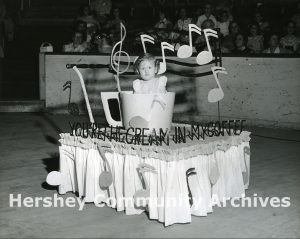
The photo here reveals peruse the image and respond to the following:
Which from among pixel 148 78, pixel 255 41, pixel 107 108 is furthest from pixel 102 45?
pixel 148 78

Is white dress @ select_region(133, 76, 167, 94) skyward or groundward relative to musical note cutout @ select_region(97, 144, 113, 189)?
skyward

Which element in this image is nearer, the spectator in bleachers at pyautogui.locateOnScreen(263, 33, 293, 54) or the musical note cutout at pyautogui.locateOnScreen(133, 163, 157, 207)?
the musical note cutout at pyautogui.locateOnScreen(133, 163, 157, 207)

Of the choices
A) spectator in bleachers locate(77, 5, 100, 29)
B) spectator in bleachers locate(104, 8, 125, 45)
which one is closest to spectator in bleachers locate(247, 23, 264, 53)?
spectator in bleachers locate(104, 8, 125, 45)

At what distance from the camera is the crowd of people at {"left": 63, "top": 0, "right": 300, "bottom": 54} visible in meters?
9.27

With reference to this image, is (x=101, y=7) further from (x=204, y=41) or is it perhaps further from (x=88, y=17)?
(x=204, y=41)

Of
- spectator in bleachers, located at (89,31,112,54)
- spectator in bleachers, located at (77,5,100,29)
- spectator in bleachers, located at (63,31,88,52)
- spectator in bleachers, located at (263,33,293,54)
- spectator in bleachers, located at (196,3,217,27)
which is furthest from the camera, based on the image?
spectator in bleachers, located at (77,5,100,29)

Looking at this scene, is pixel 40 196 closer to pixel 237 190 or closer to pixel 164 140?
pixel 164 140

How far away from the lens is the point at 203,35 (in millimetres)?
9414

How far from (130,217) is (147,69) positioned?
118 centimetres

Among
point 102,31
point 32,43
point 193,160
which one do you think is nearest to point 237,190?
point 193,160

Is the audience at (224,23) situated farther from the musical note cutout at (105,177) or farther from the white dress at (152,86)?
the musical note cutout at (105,177)

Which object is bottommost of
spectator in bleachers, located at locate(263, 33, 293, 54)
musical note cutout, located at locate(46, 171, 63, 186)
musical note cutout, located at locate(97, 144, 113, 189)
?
musical note cutout, located at locate(46, 171, 63, 186)

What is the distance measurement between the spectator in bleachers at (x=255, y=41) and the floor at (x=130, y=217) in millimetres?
2919

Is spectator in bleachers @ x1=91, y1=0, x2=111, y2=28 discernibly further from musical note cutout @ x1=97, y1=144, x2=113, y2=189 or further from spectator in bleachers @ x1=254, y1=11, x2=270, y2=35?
musical note cutout @ x1=97, y1=144, x2=113, y2=189
